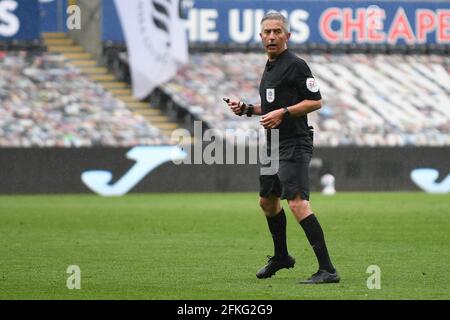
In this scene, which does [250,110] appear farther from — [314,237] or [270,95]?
[314,237]

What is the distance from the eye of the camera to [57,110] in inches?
1272

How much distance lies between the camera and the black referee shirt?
34.1 feet

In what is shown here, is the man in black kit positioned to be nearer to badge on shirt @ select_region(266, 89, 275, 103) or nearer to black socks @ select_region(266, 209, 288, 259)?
badge on shirt @ select_region(266, 89, 275, 103)

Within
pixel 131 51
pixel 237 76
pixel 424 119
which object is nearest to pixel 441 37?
pixel 424 119

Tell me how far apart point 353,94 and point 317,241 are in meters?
25.8

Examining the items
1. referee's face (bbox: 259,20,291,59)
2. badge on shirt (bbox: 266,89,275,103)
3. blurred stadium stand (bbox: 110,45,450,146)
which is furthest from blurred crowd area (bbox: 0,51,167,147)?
referee's face (bbox: 259,20,291,59)

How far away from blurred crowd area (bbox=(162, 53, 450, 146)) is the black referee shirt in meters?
21.5

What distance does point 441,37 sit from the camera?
38.1 m

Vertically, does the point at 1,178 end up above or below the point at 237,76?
below

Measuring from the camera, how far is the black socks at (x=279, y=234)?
35.9 ft
